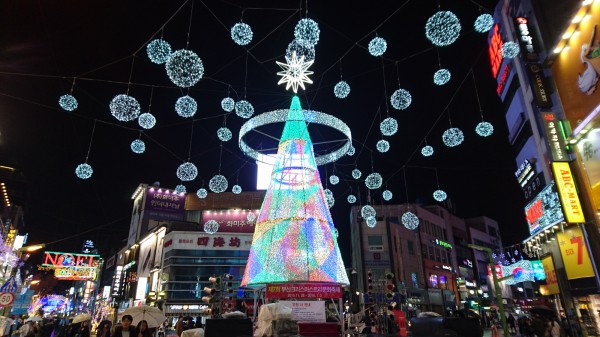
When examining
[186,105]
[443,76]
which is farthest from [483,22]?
[186,105]

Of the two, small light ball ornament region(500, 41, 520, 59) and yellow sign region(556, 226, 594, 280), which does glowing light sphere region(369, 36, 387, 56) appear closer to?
small light ball ornament region(500, 41, 520, 59)

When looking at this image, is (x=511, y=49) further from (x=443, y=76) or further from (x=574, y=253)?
(x=574, y=253)

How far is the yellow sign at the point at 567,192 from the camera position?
14438 millimetres

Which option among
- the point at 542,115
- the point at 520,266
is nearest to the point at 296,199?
the point at 542,115

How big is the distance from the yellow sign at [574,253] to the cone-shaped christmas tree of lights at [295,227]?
10.2 meters

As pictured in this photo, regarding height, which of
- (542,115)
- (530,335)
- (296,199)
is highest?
(542,115)

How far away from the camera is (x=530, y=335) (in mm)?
19938

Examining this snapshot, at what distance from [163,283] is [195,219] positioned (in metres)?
12.9

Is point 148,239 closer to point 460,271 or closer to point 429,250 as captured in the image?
point 429,250

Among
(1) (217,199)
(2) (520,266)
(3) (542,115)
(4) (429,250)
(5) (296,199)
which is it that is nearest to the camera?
→ (5) (296,199)

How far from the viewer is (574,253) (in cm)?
1608

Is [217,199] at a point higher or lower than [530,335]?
higher

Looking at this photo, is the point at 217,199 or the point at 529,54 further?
the point at 217,199

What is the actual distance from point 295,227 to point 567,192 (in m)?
11.2
